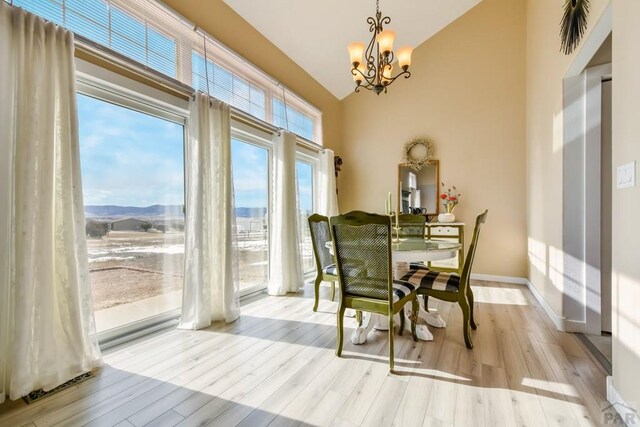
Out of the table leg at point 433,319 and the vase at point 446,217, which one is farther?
the vase at point 446,217

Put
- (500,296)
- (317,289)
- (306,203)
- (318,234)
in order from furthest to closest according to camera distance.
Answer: (306,203) < (500,296) < (317,289) < (318,234)

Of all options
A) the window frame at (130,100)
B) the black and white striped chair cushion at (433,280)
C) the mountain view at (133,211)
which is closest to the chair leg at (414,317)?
the black and white striped chair cushion at (433,280)

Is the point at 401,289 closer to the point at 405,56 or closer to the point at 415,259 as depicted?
the point at 415,259

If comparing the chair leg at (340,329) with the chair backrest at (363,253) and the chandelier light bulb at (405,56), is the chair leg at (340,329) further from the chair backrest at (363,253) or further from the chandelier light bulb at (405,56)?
the chandelier light bulb at (405,56)

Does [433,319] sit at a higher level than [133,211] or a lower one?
lower

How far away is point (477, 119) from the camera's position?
14.8 feet

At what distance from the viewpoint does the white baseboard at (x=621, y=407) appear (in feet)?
4.39

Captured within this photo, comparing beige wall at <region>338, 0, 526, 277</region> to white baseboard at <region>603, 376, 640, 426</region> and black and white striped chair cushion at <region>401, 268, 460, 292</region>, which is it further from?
white baseboard at <region>603, 376, 640, 426</region>

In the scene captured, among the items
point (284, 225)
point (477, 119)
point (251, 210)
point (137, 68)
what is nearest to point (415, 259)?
point (284, 225)

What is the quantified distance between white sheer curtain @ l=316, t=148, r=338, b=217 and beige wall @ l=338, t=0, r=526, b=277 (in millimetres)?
A: 908

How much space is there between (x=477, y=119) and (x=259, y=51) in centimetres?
328

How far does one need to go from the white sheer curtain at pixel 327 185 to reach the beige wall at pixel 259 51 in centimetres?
41

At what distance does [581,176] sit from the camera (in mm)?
2426

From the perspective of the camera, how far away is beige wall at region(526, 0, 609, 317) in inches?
104
